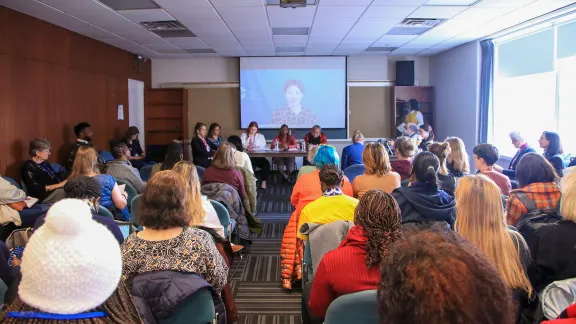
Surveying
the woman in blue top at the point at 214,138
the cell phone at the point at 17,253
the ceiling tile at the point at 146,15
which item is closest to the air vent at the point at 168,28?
the ceiling tile at the point at 146,15

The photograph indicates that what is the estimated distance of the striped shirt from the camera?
9.55ft

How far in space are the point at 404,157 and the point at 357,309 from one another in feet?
11.5

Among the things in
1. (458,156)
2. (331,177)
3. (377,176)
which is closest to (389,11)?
(458,156)

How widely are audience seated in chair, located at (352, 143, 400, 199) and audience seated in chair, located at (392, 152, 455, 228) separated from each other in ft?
2.60

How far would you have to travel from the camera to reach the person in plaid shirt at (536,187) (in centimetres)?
292

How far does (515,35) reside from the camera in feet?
24.3

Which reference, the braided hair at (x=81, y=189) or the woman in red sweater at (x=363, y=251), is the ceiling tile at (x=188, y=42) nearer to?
the braided hair at (x=81, y=189)

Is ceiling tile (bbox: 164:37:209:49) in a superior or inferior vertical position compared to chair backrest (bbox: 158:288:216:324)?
superior

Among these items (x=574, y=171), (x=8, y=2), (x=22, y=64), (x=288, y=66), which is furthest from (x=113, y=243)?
(x=288, y=66)

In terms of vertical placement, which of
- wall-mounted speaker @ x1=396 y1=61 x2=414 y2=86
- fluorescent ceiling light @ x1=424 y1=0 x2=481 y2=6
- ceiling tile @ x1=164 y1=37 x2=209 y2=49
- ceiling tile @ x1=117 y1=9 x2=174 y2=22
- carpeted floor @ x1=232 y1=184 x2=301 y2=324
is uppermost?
ceiling tile @ x1=164 y1=37 x2=209 y2=49

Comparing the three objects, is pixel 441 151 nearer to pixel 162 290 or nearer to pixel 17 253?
pixel 162 290

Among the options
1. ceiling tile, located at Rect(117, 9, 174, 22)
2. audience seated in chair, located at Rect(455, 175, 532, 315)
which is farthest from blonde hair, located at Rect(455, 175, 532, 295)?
ceiling tile, located at Rect(117, 9, 174, 22)

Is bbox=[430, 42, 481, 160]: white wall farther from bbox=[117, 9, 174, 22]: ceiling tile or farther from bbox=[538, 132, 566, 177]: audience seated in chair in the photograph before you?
bbox=[117, 9, 174, 22]: ceiling tile

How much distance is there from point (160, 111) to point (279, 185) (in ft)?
11.8
